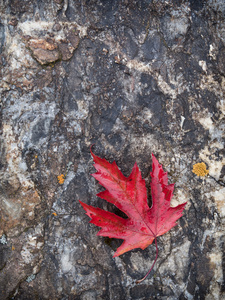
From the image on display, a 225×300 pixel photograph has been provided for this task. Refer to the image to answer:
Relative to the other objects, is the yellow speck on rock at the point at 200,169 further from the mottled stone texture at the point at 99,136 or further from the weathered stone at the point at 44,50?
the weathered stone at the point at 44,50

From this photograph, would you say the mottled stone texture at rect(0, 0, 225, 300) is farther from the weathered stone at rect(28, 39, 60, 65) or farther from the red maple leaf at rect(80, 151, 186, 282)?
the red maple leaf at rect(80, 151, 186, 282)

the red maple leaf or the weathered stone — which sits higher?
the weathered stone

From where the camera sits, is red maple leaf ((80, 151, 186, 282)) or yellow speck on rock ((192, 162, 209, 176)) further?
yellow speck on rock ((192, 162, 209, 176))

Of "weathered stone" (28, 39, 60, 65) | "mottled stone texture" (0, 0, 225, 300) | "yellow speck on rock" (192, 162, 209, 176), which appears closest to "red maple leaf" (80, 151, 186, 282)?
"mottled stone texture" (0, 0, 225, 300)

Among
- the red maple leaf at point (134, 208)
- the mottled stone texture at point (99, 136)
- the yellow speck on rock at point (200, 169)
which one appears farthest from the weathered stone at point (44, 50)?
the yellow speck on rock at point (200, 169)

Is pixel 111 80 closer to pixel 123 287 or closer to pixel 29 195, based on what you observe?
pixel 29 195

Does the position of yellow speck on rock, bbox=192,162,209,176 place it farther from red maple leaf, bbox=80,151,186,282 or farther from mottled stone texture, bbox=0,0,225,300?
red maple leaf, bbox=80,151,186,282
